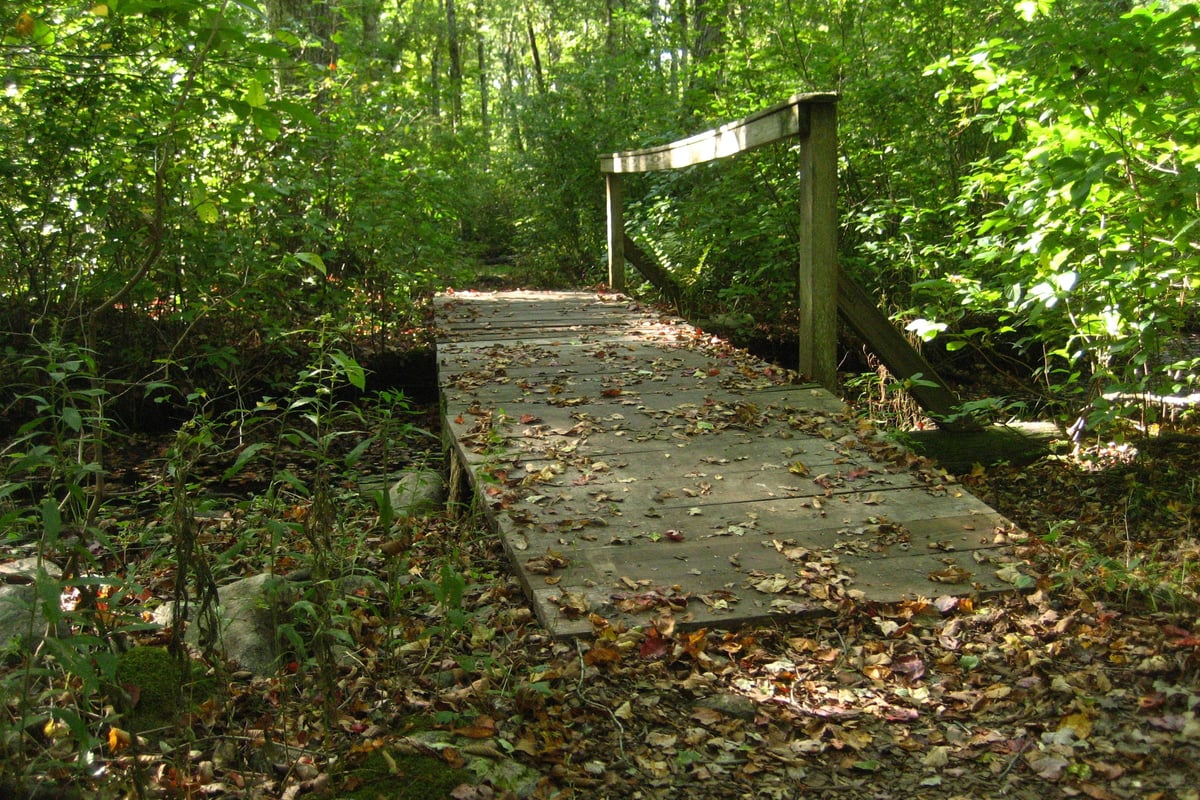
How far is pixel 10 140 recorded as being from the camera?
19.7ft

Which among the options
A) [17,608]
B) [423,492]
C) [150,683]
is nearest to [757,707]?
[150,683]

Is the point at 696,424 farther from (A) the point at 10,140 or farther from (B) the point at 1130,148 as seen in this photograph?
(A) the point at 10,140

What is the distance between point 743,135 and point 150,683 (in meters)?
4.86

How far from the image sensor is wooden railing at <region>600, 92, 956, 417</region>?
5359 mm

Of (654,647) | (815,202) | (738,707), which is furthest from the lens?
(815,202)

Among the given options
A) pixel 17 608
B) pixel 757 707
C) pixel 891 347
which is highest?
pixel 891 347

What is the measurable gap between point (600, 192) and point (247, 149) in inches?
296

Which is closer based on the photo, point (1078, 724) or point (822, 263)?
point (1078, 724)

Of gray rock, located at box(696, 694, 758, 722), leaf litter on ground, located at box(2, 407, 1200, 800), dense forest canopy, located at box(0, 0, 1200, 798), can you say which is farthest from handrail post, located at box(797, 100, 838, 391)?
gray rock, located at box(696, 694, 758, 722)

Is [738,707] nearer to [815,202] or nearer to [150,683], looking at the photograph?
[150,683]

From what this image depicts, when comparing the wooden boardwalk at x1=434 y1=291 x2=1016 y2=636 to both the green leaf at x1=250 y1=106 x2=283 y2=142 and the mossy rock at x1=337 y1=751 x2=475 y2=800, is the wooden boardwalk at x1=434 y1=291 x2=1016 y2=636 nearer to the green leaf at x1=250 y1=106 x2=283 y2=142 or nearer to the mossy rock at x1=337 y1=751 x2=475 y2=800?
the mossy rock at x1=337 y1=751 x2=475 y2=800

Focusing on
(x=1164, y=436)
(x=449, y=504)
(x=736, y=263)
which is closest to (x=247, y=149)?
(x=449, y=504)

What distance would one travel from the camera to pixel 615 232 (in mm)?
10922

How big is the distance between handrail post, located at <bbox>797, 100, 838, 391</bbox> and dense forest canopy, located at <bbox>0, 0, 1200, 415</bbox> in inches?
25.6
